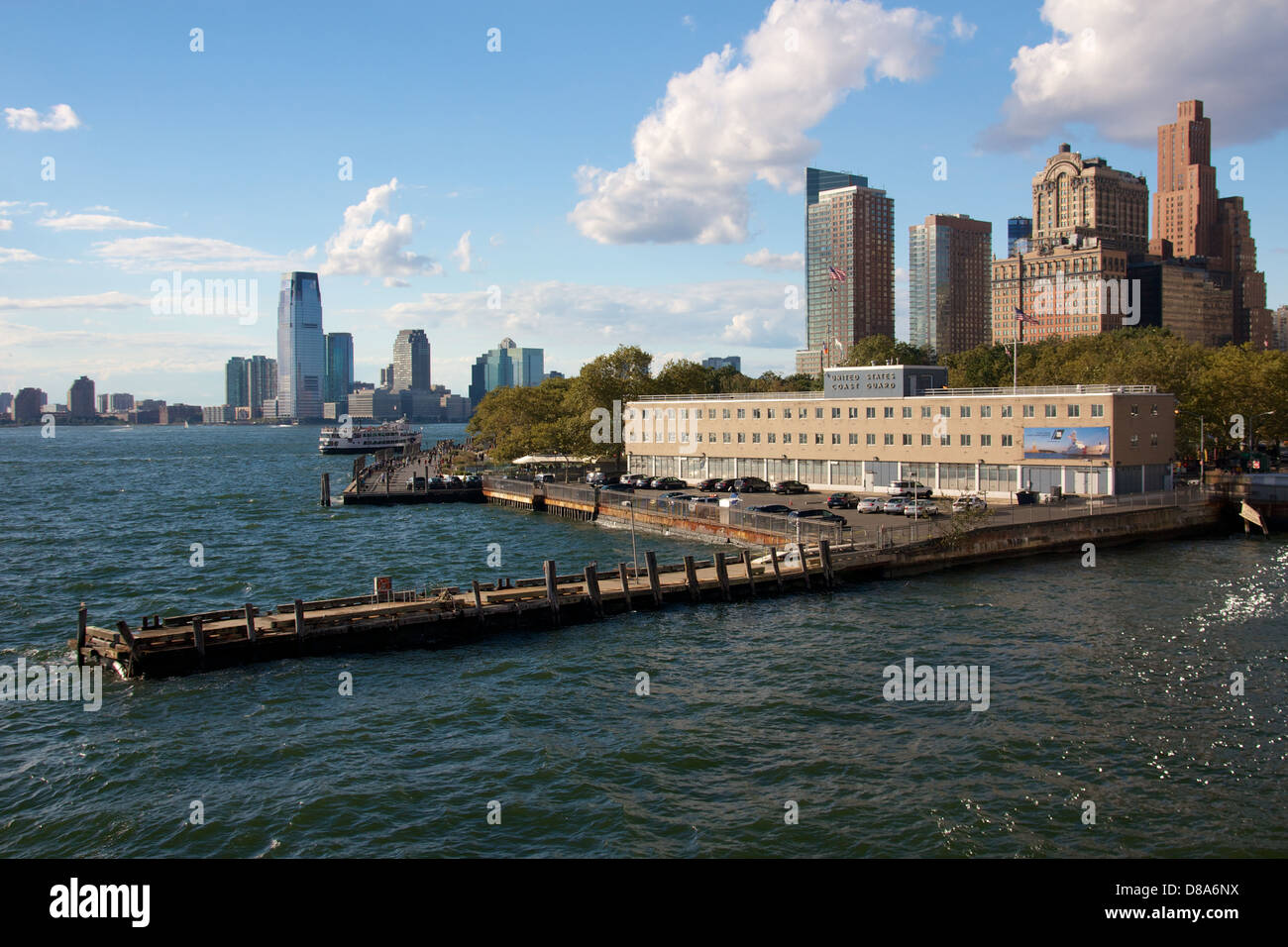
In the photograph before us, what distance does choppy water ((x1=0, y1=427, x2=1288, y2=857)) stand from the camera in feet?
71.6

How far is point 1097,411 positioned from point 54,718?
2552 inches

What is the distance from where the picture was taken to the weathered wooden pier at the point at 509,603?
34500 millimetres

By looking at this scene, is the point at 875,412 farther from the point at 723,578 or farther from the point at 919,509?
the point at 723,578

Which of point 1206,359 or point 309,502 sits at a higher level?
point 1206,359

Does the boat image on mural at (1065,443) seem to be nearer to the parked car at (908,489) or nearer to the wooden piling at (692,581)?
the parked car at (908,489)

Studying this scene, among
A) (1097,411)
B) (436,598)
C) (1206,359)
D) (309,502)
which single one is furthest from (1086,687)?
(1206,359)

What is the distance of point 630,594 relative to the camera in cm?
4381

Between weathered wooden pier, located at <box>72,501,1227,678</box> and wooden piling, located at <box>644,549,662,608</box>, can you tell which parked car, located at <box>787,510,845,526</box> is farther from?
wooden piling, located at <box>644,549,662,608</box>

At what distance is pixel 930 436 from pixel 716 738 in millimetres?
54012

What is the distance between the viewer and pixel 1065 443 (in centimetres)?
6831

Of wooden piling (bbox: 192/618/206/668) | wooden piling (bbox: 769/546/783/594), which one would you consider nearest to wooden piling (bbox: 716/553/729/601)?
wooden piling (bbox: 769/546/783/594)
